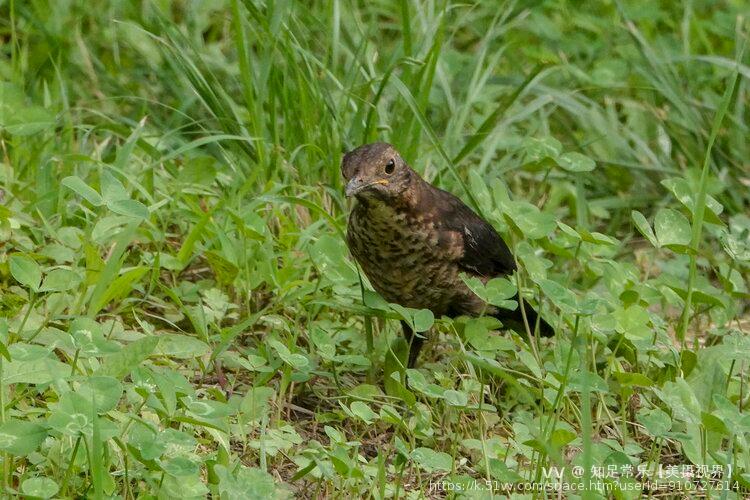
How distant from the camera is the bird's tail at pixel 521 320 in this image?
4598mm

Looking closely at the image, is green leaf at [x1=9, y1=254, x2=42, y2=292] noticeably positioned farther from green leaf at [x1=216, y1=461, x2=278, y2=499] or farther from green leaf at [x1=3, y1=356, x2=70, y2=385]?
green leaf at [x1=216, y1=461, x2=278, y2=499]

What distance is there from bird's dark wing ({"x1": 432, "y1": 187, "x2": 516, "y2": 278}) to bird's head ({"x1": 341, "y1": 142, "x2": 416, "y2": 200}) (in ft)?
0.72

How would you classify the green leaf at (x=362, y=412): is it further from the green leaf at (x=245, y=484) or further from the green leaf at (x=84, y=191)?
the green leaf at (x=84, y=191)

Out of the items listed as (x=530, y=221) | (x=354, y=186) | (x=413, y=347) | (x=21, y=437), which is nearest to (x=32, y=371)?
(x=21, y=437)

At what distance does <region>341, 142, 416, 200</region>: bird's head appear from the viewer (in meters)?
4.15

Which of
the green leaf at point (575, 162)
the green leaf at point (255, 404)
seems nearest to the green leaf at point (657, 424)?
the green leaf at point (255, 404)

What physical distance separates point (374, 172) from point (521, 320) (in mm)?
858

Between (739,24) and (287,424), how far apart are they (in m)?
3.60

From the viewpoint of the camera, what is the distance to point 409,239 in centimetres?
429

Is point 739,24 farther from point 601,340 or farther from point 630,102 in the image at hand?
point 601,340

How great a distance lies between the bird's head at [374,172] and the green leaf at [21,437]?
4.45 feet

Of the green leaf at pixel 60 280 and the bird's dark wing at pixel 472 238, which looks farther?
the bird's dark wing at pixel 472 238

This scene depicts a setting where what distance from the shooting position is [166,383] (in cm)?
331

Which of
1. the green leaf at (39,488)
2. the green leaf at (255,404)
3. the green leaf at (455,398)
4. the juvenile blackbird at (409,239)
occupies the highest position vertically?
the juvenile blackbird at (409,239)
